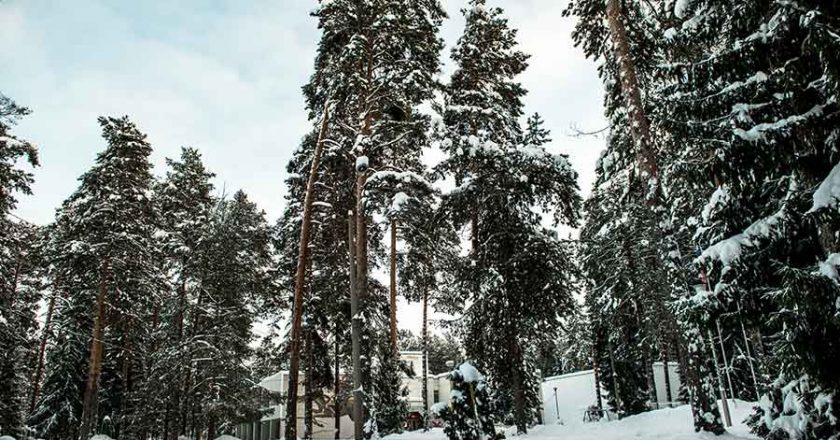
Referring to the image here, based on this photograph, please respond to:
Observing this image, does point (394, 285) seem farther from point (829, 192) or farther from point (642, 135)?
point (829, 192)

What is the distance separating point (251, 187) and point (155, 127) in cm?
566

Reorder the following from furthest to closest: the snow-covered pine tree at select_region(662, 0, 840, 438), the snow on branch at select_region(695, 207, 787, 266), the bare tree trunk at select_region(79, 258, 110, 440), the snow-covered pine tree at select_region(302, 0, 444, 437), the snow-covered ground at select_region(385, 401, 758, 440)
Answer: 1. the bare tree trunk at select_region(79, 258, 110, 440)
2. the snow-covered pine tree at select_region(302, 0, 444, 437)
3. the snow-covered ground at select_region(385, 401, 758, 440)
4. the snow on branch at select_region(695, 207, 787, 266)
5. the snow-covered pine tree at select_region(662, 0, 840, 438)

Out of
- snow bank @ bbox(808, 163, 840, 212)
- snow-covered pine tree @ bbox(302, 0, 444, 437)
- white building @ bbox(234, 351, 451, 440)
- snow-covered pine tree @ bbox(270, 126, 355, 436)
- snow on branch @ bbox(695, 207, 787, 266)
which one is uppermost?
snow-covered pine tree @ bbox(302, 0, 444, 437)

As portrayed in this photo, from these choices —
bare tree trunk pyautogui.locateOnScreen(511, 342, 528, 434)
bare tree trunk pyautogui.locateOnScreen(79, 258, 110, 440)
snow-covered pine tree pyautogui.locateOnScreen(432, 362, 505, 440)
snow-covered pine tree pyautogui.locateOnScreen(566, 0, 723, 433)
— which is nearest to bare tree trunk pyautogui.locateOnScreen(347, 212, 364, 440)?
snow-covered pine tree pyautogui.locateOnScreen(432, 362, 505, 440)

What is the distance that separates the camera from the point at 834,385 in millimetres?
6734

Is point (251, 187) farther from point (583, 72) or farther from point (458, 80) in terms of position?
point (583, 72)

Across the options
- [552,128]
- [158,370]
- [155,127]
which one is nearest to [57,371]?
[158,370]

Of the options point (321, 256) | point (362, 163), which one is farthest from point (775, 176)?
point (321, 256)

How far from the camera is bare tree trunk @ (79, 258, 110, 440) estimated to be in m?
18.0

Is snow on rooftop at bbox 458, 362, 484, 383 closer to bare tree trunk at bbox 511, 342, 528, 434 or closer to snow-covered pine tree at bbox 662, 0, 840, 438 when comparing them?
bare tree trunk at bbox 511, 342, 528, 434

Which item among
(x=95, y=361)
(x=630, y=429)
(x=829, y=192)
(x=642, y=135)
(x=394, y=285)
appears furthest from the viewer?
(x=394, y=285)

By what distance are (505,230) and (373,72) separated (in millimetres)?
6093

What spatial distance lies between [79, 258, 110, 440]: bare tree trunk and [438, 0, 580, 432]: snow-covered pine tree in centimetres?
1305

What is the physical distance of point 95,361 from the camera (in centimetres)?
1822
